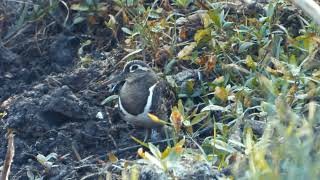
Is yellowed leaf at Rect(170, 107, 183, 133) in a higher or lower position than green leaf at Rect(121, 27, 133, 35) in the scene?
higher

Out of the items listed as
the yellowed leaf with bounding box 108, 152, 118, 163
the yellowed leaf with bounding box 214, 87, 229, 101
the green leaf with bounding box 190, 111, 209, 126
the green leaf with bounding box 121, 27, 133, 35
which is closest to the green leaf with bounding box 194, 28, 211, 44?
the green leaf with bounding box 121, 27, 133, 35

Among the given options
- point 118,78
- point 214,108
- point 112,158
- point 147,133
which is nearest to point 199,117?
point 214,108

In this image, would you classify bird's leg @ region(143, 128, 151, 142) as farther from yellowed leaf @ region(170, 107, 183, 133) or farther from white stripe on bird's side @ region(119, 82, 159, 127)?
yellowed leaf @ region(170, 107, 183, 133)

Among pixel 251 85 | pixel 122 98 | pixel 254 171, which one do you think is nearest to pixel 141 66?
pixel 122 98

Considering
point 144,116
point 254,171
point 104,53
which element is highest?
point 254,171

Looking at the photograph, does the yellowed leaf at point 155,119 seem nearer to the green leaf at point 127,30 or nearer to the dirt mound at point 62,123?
the dirt mound at point 62,123

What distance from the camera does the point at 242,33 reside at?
5.71m

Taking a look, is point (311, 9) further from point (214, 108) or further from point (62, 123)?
point (62, 123)

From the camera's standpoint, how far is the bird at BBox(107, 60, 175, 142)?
508 centimetres

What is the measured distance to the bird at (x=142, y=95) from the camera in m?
5.08

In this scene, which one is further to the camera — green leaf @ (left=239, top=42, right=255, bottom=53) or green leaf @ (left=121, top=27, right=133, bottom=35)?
green leaf @ (left=121, top=27, right=133, bottom=35)

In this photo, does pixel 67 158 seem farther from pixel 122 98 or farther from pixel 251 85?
pixel 251 85

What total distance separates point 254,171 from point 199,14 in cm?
289

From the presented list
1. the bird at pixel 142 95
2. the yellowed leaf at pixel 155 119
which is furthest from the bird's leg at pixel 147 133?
the yellowed leaf at pixel 155 119
